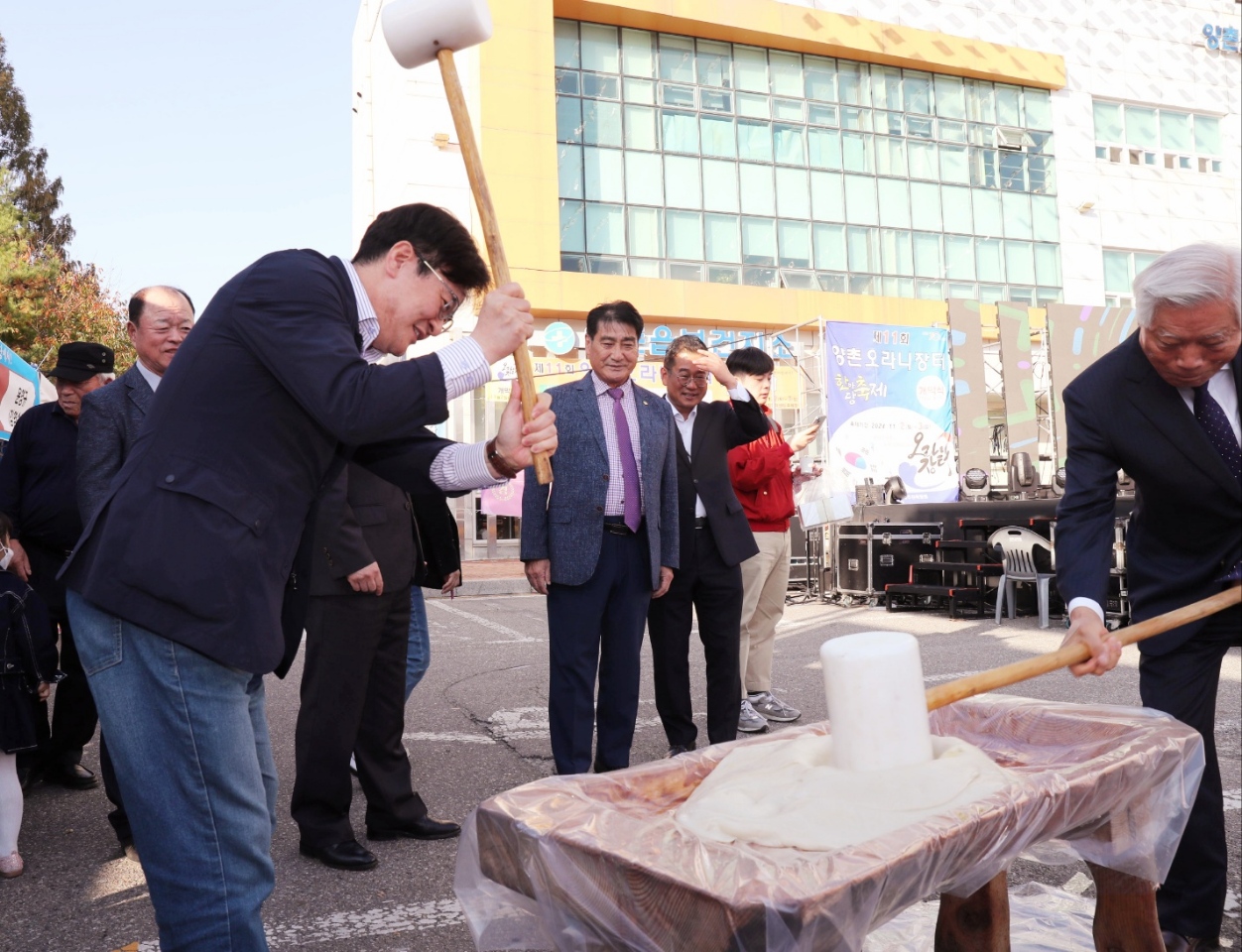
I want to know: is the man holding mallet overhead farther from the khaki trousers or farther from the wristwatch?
the khaki trousers

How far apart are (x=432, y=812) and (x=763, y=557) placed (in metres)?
2.62

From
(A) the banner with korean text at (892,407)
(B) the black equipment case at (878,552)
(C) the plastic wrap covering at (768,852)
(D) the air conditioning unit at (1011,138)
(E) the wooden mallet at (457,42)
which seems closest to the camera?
(C) the plastic wrap covering at (768,852)

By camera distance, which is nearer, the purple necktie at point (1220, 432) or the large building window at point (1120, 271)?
the purple necktie at point (1220, 432)

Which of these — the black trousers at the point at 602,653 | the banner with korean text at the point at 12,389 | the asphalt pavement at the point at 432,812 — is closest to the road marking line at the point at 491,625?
the asphalt pavement at the point at 432,812

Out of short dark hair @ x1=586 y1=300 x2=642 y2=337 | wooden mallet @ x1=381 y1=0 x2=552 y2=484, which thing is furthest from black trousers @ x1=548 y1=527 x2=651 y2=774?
wooden mallet @ x1=381 y1=0 x2=552 y2=484

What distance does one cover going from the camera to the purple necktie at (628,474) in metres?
4.41

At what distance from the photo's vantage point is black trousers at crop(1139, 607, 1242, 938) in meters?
2.67

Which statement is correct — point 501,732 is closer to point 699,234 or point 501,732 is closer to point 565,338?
point 565,338

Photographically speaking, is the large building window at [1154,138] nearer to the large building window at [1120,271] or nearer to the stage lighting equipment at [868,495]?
the large building window at [1120,271]

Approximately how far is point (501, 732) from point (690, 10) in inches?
895

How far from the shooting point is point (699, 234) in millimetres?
24734

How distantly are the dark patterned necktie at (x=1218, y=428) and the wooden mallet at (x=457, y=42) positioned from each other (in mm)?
1727

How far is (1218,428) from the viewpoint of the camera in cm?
266

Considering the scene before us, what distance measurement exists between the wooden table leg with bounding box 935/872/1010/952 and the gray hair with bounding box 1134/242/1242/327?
140cm
